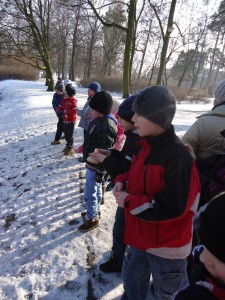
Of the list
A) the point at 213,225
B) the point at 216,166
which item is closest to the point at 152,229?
the point at 216,166

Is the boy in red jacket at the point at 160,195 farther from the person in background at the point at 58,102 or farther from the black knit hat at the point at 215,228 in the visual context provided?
the person in background at the point at 58,102

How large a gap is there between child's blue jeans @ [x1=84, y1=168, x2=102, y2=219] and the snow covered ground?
10.1 inches

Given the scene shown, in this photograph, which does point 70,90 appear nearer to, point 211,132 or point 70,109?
point 70,109

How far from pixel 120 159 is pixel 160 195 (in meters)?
0.76

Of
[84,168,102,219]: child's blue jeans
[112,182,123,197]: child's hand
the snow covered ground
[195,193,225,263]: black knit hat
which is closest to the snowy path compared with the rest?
the snow covered ground

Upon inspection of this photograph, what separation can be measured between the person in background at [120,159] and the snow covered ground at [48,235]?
15 cm

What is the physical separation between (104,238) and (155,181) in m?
1.89

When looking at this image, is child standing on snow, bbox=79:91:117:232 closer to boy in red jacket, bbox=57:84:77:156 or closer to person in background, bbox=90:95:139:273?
person in background, bbox=90:95:139:273

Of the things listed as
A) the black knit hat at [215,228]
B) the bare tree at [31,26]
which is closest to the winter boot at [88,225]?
the black knit hat at [215,228]

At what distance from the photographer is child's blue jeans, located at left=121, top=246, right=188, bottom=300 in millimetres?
1744

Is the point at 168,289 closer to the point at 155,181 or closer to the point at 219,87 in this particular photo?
the point at 155,181

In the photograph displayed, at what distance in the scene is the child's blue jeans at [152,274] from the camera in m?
1.74

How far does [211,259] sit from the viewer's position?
940mm

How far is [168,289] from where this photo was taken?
5.73 feet
